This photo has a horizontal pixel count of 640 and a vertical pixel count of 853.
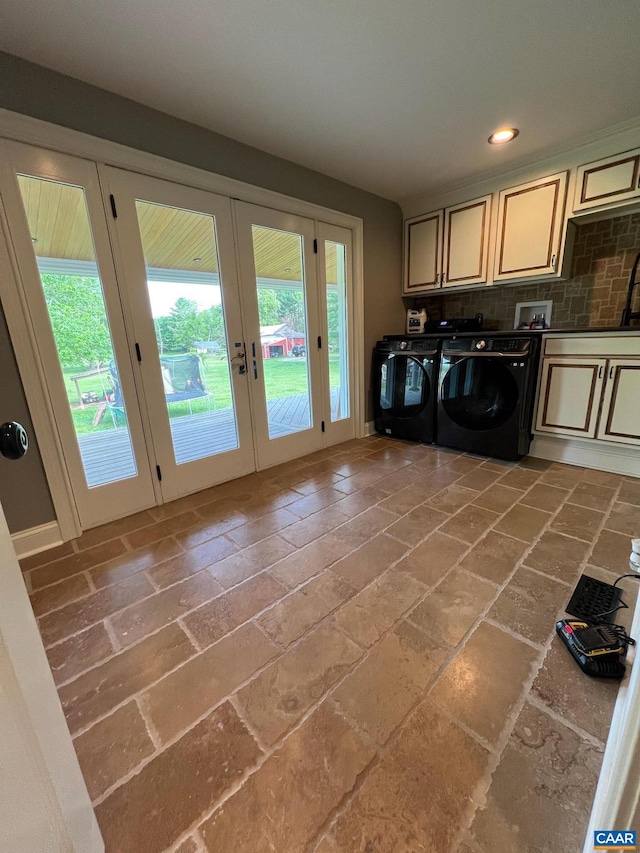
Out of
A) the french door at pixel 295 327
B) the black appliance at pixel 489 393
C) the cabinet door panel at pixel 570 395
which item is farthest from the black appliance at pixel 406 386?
the cabinet door panel at pixel 570 395

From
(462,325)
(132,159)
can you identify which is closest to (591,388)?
(462,325)

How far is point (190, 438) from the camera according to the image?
2330 millimetres

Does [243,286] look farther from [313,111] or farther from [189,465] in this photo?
[189,465]

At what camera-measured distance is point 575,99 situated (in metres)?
1.92

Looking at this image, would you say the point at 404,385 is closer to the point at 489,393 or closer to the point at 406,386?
the point at 406,386

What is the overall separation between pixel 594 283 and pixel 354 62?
90.8 inches

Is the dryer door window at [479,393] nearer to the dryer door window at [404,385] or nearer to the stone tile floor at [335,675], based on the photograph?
the dryer door window at [404,385]

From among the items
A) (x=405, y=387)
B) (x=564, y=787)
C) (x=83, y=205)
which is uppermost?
(x=83, y=205)

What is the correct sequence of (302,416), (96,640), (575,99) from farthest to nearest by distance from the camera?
(302,416), (575,99), (96,640)

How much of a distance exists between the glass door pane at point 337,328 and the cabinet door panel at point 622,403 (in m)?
1.95

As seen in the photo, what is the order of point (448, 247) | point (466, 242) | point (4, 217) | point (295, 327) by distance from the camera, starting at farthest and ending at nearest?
point (448, 247) < point (466, 242) < point (295, 327) < point (4, 217)

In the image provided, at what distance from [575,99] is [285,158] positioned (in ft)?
5.76

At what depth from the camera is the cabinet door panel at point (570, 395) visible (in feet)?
7.74

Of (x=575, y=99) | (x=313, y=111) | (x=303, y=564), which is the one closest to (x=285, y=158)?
(x=313, y=111)
